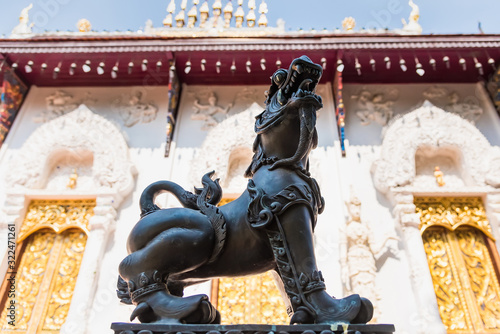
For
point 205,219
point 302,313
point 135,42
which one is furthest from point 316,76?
point 135,42

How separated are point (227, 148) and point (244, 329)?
4.08 metres

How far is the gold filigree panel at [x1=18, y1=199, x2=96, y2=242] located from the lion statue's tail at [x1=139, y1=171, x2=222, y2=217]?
3537 millimetres

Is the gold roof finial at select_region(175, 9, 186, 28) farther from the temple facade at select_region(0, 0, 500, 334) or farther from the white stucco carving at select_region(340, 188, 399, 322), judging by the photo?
the white stucco carving at select_region(340, 188, 399, 322)

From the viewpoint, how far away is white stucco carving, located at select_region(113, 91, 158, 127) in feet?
19.5

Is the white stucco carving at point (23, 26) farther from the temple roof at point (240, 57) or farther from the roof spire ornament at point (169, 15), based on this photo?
the roof spire ornament at point (169, 15)

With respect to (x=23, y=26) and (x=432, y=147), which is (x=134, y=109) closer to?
(x=23, y=26)

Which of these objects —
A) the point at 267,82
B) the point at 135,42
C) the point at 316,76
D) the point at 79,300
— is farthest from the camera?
the point at 267,82

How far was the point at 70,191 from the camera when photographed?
5.13m

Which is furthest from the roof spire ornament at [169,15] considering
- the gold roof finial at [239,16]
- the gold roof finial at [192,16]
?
the gold roof finial at [239,16]

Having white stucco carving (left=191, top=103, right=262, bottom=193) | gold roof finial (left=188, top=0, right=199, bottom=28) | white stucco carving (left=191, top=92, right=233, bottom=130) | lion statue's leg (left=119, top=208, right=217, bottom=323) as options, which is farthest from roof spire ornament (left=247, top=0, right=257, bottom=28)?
lion statue's leg (left=119, top=208, right=217, bottom=323)

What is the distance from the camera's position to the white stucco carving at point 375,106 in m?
5.79

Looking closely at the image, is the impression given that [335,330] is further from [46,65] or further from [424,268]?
[46,65]

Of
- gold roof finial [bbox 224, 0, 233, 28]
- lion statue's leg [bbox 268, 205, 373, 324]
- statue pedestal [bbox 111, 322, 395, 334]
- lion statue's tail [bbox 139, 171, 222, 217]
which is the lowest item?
statue pedestal [bbox 111, 322, 395, 334]

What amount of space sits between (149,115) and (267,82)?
5.73 feet
